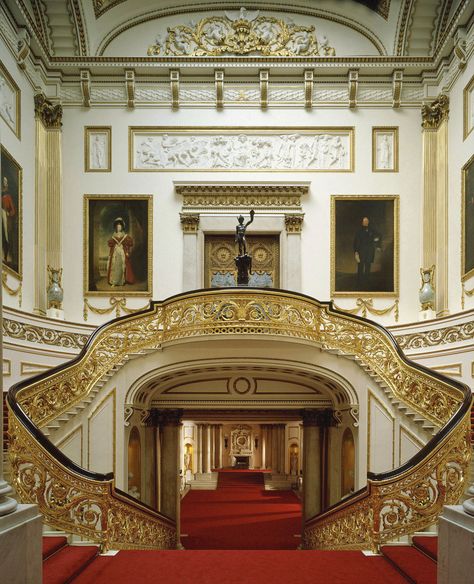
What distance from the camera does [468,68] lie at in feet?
36.1

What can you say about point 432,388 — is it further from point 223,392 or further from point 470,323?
point 223,392

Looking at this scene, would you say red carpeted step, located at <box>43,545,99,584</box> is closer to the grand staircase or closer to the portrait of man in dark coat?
the grand staircase

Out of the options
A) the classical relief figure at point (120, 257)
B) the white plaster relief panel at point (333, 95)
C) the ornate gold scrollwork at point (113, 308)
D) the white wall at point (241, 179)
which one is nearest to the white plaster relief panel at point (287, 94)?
the white wall at point (241, 179)

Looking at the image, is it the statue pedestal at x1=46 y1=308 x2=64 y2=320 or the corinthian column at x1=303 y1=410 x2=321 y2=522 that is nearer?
the statue pedestal at x1=46 y1=308 x2=64 y2=320

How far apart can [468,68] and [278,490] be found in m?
16.6

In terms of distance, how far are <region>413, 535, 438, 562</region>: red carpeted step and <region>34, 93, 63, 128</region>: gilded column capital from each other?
11822 mm

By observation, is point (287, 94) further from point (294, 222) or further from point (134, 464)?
point (134, 464)

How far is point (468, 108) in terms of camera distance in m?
11.0

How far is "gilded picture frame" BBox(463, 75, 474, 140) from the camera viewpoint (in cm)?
1084

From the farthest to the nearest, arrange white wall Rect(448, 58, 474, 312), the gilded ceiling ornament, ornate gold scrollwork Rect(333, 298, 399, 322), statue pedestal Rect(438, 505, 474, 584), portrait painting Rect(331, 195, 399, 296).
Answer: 1. the gilded ceiling ornament
2. portrait painting Rect(331, 195, 399, 296)
3. ornate gold scrollwork Rect(333, 298, 399, 322)
4. white wall Rect(448, 58, 474, 312)
5. statue pedestal Rect(438, 505, 474, 584)

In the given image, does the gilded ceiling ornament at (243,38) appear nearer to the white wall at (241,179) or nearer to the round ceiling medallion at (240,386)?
the white wall at (241,179)

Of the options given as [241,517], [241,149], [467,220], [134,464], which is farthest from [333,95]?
[241,517]

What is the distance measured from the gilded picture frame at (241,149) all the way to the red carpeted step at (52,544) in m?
9.52

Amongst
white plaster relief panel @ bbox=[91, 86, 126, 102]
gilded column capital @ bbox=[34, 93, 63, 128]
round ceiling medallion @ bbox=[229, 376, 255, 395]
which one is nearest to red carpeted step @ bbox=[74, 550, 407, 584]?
round ceiling medallion @ bbox=[229, 376, 255, 395]
